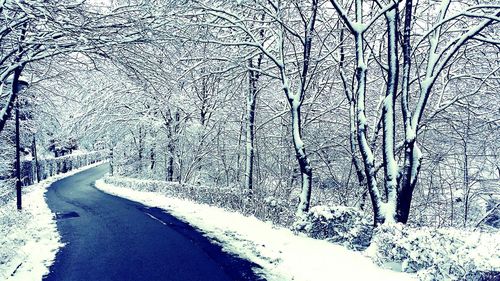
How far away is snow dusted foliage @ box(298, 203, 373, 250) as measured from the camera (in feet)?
27.6

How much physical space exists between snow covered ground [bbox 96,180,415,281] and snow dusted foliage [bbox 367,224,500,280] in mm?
286

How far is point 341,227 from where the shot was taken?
870cm

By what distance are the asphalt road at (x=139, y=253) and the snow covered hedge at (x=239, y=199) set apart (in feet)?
8.22

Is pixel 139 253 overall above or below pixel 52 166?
above

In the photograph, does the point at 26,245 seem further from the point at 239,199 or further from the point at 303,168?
the point at 303,168

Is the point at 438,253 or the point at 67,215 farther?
the point at 67,215

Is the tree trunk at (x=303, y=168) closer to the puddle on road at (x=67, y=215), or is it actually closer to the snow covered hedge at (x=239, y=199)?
the snow covered hedge at (x=239, y=199)

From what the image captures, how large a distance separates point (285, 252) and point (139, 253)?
3.35 m

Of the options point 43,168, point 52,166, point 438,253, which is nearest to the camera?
point 438,253

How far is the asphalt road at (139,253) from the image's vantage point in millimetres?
6793

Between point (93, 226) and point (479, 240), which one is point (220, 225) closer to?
point (93, 226)

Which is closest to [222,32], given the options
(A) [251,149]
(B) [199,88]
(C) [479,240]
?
(A) [251,149]

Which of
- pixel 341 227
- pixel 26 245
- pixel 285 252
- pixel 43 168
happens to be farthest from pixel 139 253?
pixel 43 168

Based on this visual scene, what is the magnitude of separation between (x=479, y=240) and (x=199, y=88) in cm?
1691
